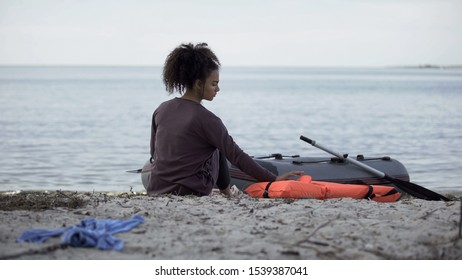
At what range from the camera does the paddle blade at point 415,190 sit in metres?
6.00

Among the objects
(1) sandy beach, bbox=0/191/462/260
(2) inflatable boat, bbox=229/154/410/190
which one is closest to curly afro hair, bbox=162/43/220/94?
(1) sandy beach, bbox=0/191/462/260

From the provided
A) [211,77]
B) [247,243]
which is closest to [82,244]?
[247,243]

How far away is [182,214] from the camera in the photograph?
4117 mm

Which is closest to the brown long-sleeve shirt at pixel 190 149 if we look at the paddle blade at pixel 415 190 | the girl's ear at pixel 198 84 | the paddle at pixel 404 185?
the girl's ear at pixel 198 84

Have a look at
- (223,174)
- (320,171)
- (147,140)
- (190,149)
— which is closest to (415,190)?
(320,171)

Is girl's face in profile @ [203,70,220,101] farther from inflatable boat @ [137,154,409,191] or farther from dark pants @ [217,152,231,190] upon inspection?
inflatable boat @ [137,154,409,191]

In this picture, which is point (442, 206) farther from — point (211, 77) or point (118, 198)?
point (118, 198)

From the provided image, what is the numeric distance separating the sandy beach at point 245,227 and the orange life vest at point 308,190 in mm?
344

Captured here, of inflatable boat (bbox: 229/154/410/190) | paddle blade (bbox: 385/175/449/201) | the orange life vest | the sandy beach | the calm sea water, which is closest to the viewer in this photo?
the sandy beach

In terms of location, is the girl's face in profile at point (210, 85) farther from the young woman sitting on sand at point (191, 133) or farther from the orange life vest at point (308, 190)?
the orange life vest at point (308, 190)

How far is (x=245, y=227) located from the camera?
382cm

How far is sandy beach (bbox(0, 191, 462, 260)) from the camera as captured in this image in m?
3.38

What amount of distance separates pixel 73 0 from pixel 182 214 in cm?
2927

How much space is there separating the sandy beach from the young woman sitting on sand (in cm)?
24
